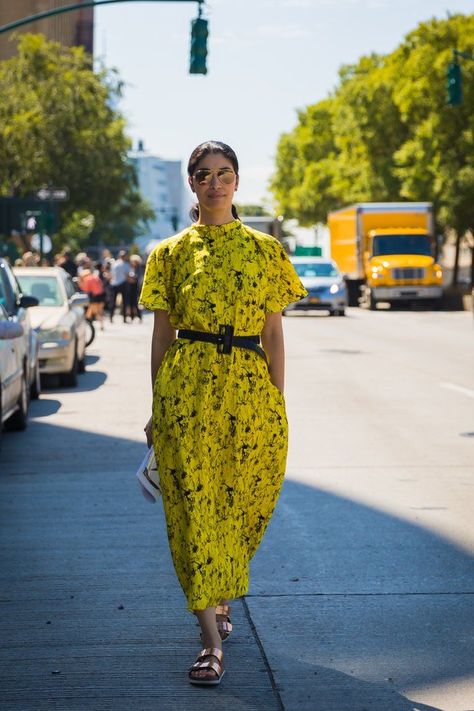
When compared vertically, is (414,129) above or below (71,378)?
above

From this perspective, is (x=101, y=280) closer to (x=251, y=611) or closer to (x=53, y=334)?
(x=53, y=334)

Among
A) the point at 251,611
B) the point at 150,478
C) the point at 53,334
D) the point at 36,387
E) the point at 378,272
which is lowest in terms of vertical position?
the point at 378,272

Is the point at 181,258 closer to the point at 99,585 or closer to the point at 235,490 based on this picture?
the point at 235,490

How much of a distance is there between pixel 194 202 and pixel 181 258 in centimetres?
39

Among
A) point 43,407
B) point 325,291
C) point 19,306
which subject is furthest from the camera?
point 325,291

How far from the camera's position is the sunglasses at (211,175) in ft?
16.6

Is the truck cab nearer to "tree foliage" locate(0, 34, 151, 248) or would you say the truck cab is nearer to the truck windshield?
the truck windshield

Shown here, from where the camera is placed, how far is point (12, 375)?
482 inches

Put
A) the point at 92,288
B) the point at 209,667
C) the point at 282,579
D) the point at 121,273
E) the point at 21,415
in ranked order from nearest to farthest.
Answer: the point at 209,667 → the point at 282,579 → the point at 21,415 → the point at 92,288 → the point at 121,273

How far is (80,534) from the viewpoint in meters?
7.87

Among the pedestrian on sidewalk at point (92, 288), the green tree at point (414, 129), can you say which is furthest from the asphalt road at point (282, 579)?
the green tree at point (414, 129)

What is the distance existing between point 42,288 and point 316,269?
24289mm

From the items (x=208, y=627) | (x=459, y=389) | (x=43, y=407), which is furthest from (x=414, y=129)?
(x=208, y=627)

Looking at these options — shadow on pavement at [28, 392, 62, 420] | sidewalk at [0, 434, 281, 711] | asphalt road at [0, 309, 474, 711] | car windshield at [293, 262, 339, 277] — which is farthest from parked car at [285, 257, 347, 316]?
sidewalk at [0, 434, 281, 711]
